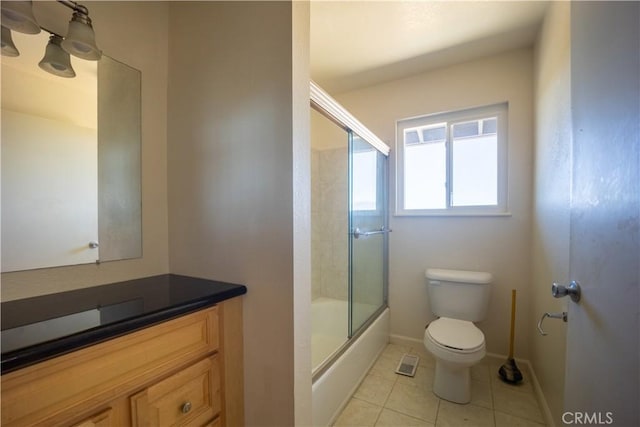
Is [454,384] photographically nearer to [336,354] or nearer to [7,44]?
[336,354]

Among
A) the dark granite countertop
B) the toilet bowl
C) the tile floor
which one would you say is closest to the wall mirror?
the dark granite countertop

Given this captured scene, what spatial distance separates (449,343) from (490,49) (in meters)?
2.09

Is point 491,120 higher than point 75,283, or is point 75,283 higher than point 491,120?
point 491,120

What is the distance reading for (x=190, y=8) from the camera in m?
1.29

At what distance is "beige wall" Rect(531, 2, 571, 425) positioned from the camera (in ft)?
4.24

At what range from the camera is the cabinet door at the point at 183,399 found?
2.61ft

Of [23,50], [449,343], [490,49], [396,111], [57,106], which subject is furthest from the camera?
[396,111]

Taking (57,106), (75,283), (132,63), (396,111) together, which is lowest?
(75,283)

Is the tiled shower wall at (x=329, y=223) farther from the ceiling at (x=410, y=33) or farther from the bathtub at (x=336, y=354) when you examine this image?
the ceiling at (x=410, y=33)

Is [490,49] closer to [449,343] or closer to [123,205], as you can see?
[449,343]

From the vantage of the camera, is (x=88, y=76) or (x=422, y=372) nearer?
(x=88, y=76)

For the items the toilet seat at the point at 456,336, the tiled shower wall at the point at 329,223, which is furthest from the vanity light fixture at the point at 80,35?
the toilet seat at the point at 456,336

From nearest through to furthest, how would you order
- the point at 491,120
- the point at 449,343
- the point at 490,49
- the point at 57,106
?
the point at 57,106 < the point at 449,343 < the point at 490,49 < the point at 491,120

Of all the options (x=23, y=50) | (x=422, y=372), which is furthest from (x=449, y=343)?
(x=23, y=50)
